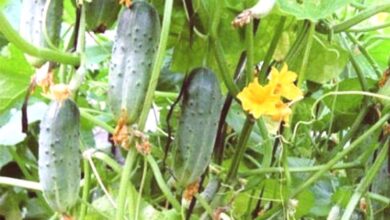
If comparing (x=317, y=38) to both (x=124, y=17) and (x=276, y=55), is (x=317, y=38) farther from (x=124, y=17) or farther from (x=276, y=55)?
(x=124, y=17)

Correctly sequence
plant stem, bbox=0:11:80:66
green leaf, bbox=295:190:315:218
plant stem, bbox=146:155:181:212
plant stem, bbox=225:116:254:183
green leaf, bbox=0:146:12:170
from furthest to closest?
1. green leaf, bbox=0:146:12:170
2. green leaf, bbox=295:190:315:218
3. plant stem, bbox=225:116:254:183
4. plant stem, bbox=146:155:181:212
5. plant stem, bbox=0:11:80:66

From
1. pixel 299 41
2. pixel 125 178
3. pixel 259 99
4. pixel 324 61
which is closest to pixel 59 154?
pixel 125 178

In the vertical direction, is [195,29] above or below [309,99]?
above

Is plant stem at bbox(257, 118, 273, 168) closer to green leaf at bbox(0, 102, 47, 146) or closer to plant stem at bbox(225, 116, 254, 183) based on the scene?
plant stem at bbox(225, 116, 254, 183)

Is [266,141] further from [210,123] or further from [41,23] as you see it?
[41,23]

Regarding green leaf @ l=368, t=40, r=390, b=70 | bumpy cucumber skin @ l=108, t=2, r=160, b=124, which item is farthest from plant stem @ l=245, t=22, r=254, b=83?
green leaf @ l=368, t=40, r=390, b=70

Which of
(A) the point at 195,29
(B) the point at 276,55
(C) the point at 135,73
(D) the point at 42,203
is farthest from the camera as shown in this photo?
(D) the point at 42,203

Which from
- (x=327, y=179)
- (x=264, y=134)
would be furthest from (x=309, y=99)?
(x=264, y=134)
